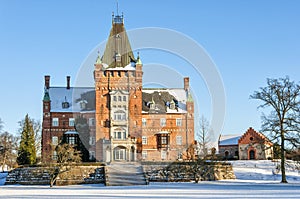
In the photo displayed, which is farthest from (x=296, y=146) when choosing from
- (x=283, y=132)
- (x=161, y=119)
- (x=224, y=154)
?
(x=224, y=154)

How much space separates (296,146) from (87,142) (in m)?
28.7

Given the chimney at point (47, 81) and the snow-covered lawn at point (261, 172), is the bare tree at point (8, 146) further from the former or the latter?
the snow-covered lawn at point (261, 172)

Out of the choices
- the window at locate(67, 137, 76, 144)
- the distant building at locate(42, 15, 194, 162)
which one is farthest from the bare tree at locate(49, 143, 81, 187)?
the window at locate(67, 137, 76, 144)

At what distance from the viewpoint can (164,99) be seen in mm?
60312

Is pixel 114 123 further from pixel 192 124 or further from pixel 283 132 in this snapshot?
pixel 283 132

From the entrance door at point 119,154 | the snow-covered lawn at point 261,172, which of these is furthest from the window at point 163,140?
the snow-covered lawn at point 261,172

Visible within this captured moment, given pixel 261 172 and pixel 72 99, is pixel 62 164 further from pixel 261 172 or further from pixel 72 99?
pixel 261 172

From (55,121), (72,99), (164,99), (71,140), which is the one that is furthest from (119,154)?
(72,99)

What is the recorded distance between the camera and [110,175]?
41.1m

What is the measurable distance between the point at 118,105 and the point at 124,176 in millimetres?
16745

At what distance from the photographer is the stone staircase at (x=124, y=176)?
128ft

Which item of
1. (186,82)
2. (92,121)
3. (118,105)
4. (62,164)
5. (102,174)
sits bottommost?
(102,174)

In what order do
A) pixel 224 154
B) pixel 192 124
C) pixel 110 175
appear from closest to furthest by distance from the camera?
1. pixel 110 175
2. pixel 192 124
3. pixel 224 154

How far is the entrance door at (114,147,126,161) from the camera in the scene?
179ft
